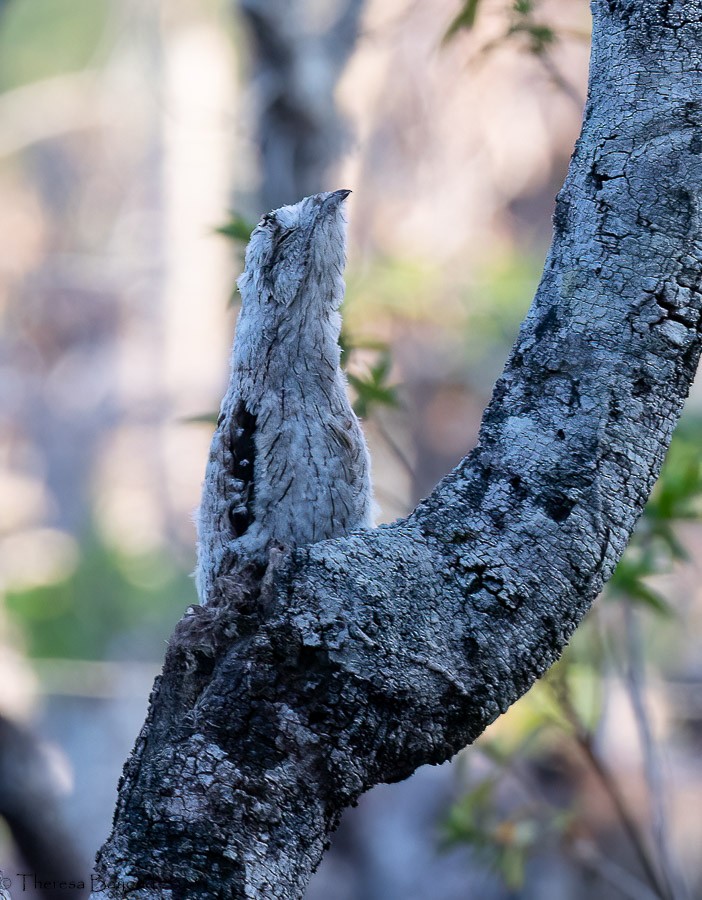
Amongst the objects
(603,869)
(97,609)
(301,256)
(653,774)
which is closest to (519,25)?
(301,256)

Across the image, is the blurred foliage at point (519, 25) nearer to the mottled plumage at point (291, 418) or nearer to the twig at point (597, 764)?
the mottled plumage at point (291, 418)

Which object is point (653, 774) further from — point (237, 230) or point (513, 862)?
point (237, 230)

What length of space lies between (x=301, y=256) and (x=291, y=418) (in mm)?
393

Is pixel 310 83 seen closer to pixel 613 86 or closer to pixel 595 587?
pixel 613 86

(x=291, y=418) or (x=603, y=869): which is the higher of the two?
(x=291, y=418)

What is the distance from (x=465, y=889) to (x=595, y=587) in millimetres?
6796

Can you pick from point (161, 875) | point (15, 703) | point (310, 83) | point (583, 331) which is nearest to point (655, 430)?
point (583, 331)

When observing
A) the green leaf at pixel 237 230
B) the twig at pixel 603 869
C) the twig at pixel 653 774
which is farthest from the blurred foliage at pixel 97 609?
the green leaf at pixel 237 230

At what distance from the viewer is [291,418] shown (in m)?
2.20

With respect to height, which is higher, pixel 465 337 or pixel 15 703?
pixel 465 337

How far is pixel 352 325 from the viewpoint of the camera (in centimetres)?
333

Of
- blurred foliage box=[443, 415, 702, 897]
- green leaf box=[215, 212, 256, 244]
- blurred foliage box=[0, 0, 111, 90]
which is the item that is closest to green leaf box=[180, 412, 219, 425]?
green leaf box=[215, 212, 256, 244]

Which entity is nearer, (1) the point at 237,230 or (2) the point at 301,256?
(2) the point at 301,256

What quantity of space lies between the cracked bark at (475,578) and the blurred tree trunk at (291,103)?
161 inches
